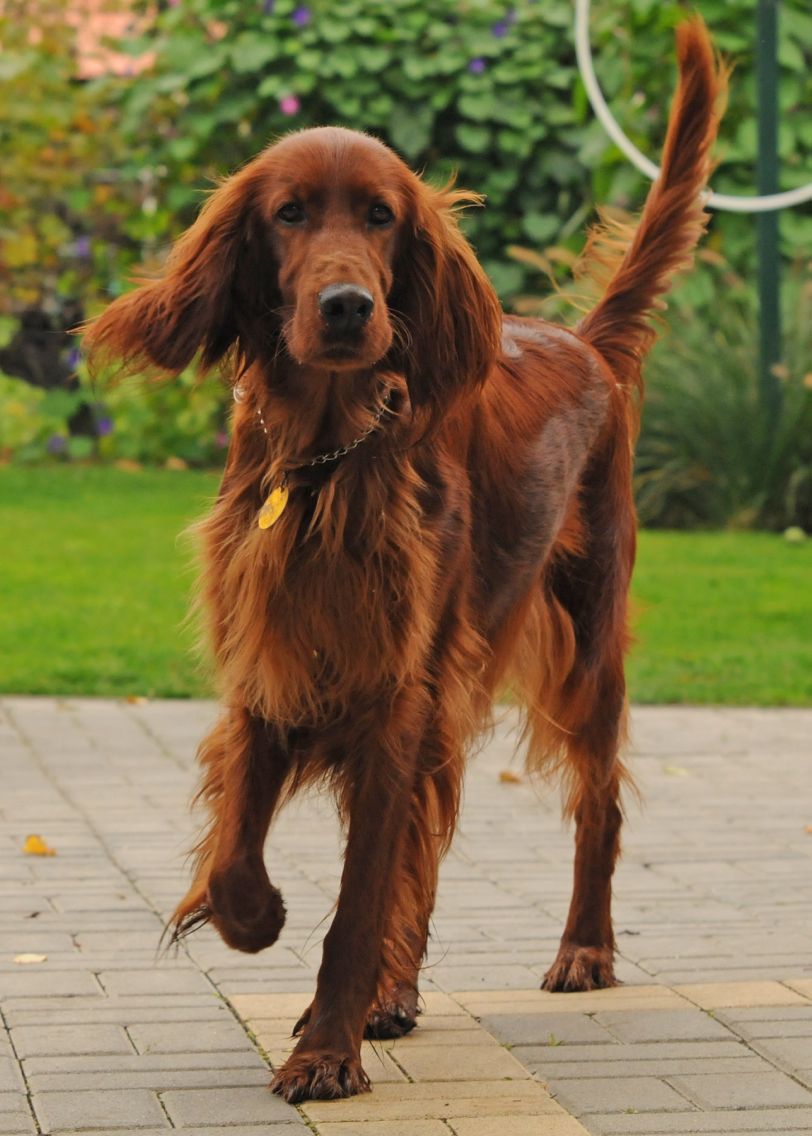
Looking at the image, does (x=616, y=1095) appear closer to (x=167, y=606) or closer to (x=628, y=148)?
(x=167, y=606)

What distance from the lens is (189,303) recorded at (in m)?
3.33

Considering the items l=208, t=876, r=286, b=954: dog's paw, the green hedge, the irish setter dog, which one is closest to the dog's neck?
the irish setter dog

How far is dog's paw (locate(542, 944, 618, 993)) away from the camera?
3.96 meters

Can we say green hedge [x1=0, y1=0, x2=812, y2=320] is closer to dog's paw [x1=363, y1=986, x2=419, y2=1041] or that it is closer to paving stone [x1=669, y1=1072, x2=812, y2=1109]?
dog's paw [x1=363, y1=986, x2=419, y2=1041]

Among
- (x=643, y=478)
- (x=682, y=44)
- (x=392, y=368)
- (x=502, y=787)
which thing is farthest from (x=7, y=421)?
(x=392, y=368)

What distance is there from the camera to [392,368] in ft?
11.2

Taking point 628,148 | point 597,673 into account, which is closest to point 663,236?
point 597,673

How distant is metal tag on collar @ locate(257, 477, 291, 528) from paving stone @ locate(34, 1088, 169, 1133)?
0.93 metres

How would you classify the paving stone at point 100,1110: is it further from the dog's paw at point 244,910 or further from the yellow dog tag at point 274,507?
the yellow dog tag at point 274,507

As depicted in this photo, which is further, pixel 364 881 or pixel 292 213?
pixel 364 881

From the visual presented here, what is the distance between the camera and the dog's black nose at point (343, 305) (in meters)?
3.07

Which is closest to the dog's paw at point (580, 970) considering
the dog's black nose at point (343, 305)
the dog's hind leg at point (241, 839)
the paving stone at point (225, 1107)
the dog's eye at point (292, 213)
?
the dog's hind leg at point (241, 839)

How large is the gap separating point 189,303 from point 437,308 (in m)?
0.42

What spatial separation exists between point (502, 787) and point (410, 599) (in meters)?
2.70
